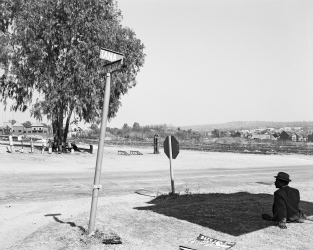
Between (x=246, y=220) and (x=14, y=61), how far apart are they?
23.2 metres

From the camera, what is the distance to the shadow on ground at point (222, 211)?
6961 millimetres

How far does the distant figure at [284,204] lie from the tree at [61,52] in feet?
65.0

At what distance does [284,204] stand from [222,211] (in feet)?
5.35

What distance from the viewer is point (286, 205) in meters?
7.13

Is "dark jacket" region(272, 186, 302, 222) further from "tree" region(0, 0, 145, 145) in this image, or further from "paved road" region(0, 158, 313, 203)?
"tree" region(0, 0, 145, 145)

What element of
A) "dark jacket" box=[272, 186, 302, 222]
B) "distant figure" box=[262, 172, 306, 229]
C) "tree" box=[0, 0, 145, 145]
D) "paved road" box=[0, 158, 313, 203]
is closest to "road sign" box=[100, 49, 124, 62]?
"distant figure" box=[262, 172, 306, 229]

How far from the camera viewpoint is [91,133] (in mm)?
89188

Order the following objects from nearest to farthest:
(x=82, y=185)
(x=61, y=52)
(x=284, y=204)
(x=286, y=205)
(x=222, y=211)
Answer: (x=284, y=204) < (x=286, y=205) < (x=222, y=211) < (x=82, y=185) < (x=61, y=52)

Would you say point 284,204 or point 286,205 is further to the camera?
point 286,205

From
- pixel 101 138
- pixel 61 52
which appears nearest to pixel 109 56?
pixel 101 138

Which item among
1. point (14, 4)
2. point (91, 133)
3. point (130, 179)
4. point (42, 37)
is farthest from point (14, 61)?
point (91, 133)

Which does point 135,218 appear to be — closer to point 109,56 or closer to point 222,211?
point 222,211

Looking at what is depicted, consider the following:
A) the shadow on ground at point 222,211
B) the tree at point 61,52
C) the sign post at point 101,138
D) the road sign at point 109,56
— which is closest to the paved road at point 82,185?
the shadow on ground at point 222,211

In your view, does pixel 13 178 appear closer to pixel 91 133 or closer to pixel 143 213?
pixel 143 213
